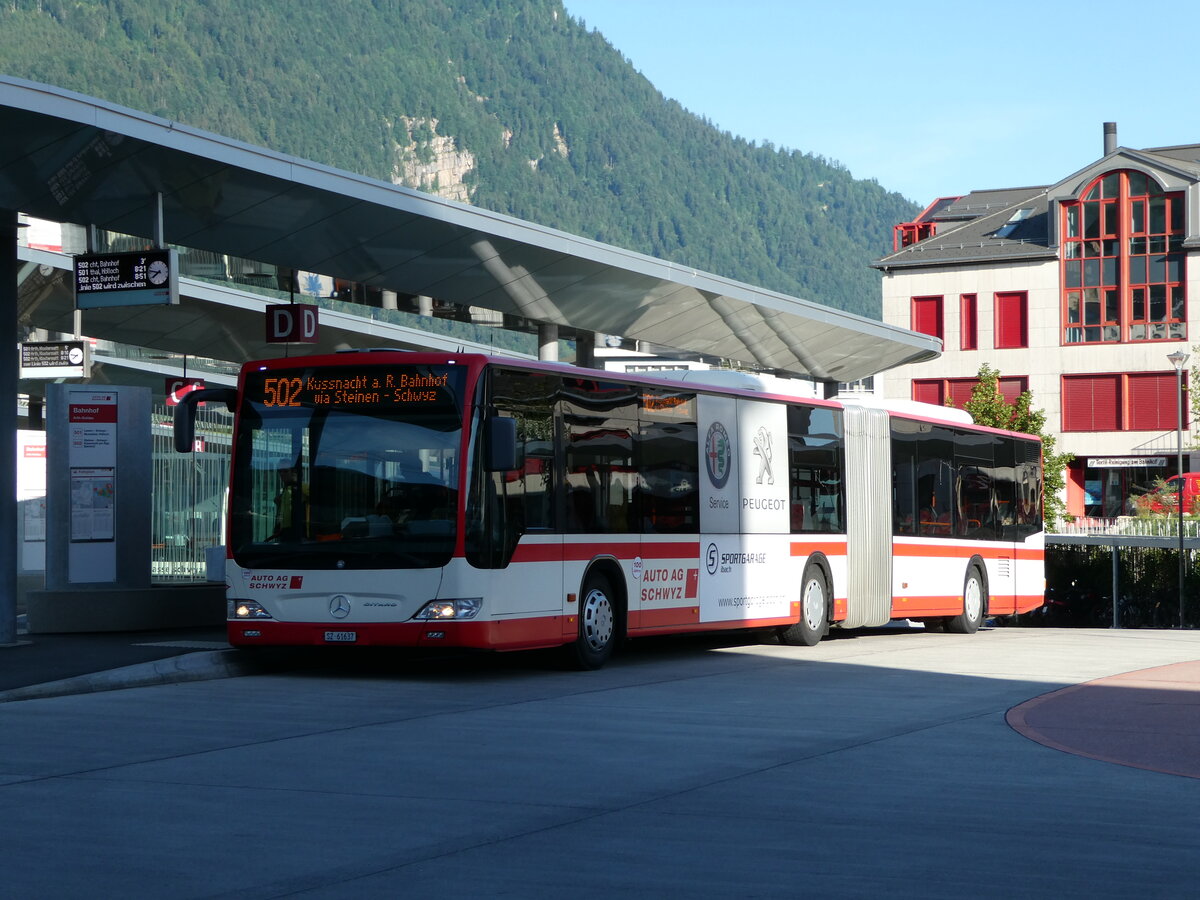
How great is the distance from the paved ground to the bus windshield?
1233mm

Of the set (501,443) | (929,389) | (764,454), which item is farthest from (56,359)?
(929,389)

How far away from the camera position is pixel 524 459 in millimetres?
15672

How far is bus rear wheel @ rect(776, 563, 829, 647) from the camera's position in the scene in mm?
21016

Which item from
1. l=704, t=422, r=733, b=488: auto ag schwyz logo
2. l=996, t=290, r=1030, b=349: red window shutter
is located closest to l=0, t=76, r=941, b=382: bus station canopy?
l=704, t=422, r=733, b=488: auto ag schwyz logo

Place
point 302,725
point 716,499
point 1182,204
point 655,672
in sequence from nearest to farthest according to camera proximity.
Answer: point 302,725 < point 655,672 < point 716,499 < point 1182,204

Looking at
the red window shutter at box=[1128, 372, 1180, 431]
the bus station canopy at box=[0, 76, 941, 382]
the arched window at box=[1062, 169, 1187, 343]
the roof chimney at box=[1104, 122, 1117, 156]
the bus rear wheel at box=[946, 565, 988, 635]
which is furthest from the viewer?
the roof chimney at box=[1104, 122, 1117, 156]

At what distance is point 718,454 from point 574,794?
10.5 m

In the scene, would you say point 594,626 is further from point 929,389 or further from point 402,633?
point 929,389

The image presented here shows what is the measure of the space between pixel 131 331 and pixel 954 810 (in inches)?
713

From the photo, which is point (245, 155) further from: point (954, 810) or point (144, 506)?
point (954, 810)

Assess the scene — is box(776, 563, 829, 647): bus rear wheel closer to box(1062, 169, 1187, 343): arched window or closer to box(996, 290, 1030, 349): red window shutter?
box(1062, 169, 1187, 343): arched window

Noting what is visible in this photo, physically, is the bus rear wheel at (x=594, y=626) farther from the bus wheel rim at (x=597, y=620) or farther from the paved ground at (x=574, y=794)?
the paved ground at (x=574, y=794)

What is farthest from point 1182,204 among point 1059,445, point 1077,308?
point 1059,445

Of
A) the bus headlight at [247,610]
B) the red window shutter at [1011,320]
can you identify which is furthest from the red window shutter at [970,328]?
the bus headlight at [247,610]
